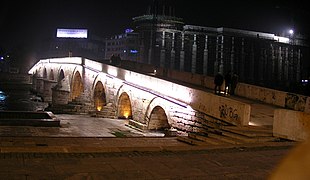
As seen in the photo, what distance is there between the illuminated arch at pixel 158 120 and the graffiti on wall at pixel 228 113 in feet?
21.7

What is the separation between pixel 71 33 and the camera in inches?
3268

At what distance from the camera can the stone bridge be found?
12.2 metres

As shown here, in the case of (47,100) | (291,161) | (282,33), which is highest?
(282,33)

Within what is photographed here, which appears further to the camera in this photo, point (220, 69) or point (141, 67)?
point (220, 69)

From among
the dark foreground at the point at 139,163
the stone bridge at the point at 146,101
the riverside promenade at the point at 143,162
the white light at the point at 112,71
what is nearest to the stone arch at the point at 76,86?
the stone bridge at the point at 146,101

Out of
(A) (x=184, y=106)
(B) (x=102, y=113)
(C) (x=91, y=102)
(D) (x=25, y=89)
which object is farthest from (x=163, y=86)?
(D) (x=25, y=89)

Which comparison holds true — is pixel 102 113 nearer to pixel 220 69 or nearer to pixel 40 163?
pixel 40 163

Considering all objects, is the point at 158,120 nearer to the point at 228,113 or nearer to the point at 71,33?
the point at 228,113

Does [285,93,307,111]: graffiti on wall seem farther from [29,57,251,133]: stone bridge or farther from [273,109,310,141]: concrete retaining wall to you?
[273,109,310,141]: concrete retaining wall

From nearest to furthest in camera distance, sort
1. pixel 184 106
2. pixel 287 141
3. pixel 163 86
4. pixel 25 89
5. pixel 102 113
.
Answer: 1. pixel 287 141
2. pixel 184 106
3. pixel 163 86
4. pixel 102 113
5. pixel 25 89

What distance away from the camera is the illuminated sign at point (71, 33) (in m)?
83.0

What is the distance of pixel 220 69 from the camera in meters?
61.0

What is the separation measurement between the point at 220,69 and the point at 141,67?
32.8 m

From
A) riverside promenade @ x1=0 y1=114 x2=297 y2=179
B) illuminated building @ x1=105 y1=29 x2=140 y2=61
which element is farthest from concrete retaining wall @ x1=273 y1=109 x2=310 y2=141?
illuminated building @ x1=105 y1=29 x2=140 y2=61
